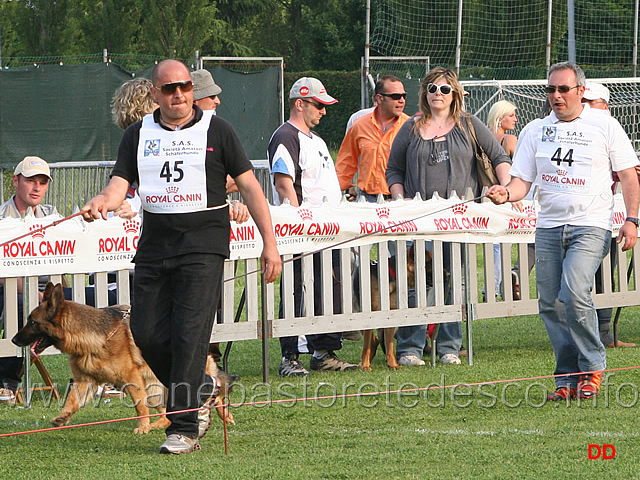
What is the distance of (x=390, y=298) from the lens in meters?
8.19

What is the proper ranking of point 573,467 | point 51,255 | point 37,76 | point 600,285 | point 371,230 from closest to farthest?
point 573,467
point 51,255
point 371,230
point 600,285
point 37,76

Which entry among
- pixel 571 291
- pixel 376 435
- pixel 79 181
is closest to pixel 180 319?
pixel 376 435

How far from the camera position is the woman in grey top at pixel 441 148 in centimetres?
809

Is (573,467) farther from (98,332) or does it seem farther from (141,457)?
(98,332)

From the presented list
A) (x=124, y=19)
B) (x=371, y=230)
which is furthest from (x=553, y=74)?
(x=124, y=19)

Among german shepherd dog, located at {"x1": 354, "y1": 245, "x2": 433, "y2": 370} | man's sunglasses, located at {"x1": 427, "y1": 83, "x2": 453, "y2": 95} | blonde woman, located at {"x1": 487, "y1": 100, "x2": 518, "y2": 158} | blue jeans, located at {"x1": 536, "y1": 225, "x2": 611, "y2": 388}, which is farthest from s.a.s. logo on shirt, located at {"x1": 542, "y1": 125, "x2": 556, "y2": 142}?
blonde woman, located at {"x1": 487, "y1": 100, "x2": 518, "y2": 158}

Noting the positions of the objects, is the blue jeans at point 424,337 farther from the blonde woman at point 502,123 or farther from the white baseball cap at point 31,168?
the white baseball cap at point 31,168

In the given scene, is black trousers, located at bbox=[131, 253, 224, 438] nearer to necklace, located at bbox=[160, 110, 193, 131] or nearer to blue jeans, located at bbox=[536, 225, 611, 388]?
necklace, located at bbox=[160, 110, 193, 131]

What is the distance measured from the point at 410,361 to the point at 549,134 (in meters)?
2.39

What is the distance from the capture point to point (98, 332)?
618 cm

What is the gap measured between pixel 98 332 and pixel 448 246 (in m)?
3.11

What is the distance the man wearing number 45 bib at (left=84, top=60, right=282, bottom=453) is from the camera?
5.07 metres

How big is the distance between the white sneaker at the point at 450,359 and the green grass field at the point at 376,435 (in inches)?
14.1

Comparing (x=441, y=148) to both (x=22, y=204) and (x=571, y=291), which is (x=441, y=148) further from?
(x=22, y=204)
